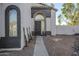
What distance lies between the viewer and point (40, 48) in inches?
234

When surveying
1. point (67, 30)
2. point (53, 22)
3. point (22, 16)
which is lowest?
point (67, 30)

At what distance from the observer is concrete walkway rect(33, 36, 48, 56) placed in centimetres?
589

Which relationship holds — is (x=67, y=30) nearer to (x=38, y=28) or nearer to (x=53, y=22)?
(x=53, y=22)

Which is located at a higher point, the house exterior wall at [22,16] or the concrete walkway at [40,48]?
the house exterior wall at [22,16]

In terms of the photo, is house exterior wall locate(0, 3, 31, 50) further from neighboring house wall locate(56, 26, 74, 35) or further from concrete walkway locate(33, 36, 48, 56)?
neighboring house wall locate(56, 26, 74, 35)

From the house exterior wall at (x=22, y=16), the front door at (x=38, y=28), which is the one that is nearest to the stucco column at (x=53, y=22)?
the front door at (x=38, y=28)

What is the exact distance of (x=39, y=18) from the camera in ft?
A: 19.5

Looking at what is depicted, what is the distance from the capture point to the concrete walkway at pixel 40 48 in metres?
5.89

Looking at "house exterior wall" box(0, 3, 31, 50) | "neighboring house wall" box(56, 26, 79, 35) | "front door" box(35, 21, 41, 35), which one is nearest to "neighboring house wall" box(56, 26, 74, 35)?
"neighboring house wall" box(56, 26, 79, 35)

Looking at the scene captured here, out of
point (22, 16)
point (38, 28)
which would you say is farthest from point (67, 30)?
point (22, 16)

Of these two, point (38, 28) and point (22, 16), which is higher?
point (22, 16)

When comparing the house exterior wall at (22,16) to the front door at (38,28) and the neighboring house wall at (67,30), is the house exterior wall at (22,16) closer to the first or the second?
the front door at (38,28)

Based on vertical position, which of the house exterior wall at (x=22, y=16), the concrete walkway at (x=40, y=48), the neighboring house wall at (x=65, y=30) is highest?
the house exterior wall at (x=22, y=16)

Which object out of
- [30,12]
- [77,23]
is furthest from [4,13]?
[77,23]
